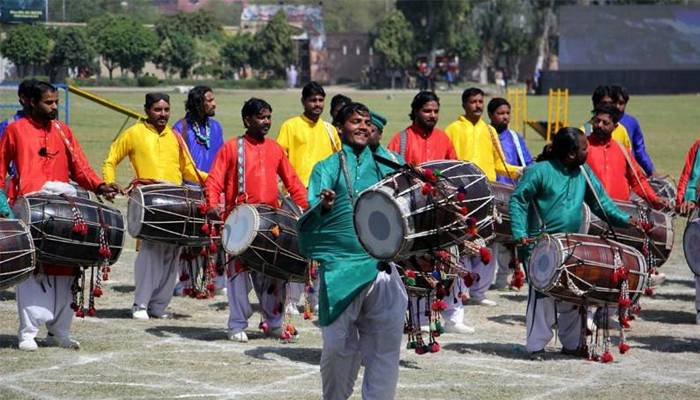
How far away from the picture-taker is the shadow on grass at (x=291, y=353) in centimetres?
992

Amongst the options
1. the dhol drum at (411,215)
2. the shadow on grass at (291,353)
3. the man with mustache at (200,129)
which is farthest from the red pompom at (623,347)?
the man with mustache at (200,129)

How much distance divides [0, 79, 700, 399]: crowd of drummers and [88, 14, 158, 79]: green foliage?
216 feet

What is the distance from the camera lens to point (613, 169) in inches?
447

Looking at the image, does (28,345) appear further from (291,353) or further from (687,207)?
(687,207)

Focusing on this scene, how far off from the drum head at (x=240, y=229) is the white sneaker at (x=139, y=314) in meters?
1.63

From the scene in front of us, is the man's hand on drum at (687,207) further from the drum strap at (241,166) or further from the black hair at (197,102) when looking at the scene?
the black hair at (197,102)

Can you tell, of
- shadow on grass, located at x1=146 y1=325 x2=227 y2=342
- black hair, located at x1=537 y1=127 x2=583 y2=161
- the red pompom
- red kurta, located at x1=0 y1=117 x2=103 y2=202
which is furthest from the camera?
shadow on grass, located at x1=146 y1=325 x2=227 y2=342

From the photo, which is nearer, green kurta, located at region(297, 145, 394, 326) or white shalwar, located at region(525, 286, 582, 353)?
green kurta, located at region(297, 145, 394, 326)

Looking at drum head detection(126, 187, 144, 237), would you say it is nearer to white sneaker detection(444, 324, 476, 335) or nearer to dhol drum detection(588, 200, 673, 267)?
white sneaker detection(444, 324, 476, 335)

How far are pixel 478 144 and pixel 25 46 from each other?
141 feet

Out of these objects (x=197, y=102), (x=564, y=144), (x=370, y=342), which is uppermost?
(x=197, y=102)

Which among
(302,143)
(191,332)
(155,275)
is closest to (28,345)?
(191,332)

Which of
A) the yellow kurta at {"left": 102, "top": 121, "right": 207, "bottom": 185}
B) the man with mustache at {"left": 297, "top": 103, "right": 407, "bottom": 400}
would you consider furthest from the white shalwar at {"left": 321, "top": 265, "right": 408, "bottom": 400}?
the yellow kurta at {"left": 102, "top": 121, "right": 207, "bottom": 185}

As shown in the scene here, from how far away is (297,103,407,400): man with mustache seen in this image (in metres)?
7.43
